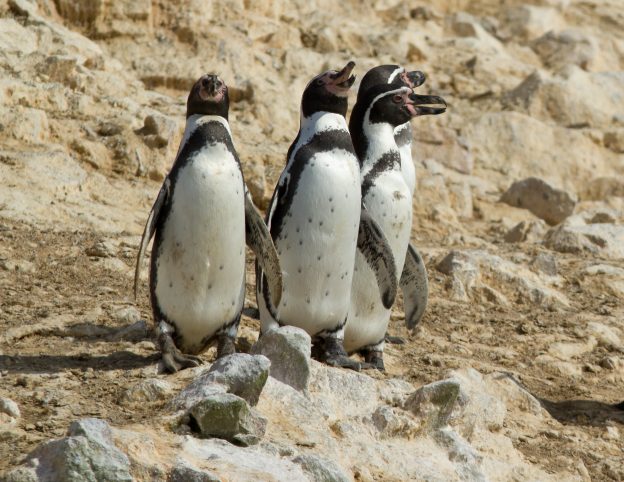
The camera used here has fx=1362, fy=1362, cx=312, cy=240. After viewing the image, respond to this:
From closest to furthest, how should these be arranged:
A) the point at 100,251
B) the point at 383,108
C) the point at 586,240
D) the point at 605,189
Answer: the point at 383,108 → the point at 100,251 → the point at 586,240 → the point at 605,189

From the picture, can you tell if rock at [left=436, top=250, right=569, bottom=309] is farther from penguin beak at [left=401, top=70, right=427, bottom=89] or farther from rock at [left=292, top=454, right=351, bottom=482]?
rock at [left=292, top=454, right=351, bottom=482]

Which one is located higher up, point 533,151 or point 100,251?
point 100,251

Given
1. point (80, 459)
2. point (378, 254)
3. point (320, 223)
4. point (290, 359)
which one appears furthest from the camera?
point (378, 254)

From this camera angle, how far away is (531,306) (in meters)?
9.18

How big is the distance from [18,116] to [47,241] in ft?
5.97

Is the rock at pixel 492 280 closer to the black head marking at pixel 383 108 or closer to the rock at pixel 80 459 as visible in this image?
the black head marking at pixel 383 108

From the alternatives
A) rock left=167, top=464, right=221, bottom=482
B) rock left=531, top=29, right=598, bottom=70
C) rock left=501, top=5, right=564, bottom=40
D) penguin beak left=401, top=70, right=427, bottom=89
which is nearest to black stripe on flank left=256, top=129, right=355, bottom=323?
penguin beak left=401, top=70, right=427, bottom=89

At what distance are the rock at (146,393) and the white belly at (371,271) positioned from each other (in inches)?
71.3

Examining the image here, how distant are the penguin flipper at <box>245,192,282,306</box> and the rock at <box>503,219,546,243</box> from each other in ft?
15.8

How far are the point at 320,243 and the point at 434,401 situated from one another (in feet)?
3.70

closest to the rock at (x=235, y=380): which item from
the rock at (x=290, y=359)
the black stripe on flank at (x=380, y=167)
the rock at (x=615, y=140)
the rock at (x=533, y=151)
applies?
the rock at (x=290, y=359)

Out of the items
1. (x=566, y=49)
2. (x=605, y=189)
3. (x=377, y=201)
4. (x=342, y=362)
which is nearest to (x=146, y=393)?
(x=342, y=362)

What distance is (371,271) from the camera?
699 cm

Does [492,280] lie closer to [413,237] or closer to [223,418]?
[413,237]
